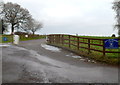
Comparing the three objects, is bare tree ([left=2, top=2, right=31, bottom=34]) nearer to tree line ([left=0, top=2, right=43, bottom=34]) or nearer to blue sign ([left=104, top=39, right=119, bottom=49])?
tree line ([left=0, top=2, right=43, bottom=34])

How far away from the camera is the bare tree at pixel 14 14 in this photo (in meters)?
41.1

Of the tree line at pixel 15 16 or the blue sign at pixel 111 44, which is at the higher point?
the tree line at pixel 15 16

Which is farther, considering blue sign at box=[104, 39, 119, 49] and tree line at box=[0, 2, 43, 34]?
tree line at box=[0, 2, 43, 34]

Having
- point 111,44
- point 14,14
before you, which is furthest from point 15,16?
point 111,44

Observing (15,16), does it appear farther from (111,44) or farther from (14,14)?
(111,44)

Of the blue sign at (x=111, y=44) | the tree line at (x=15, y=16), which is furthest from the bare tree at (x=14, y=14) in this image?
the blue sign at (x=111, y=44)

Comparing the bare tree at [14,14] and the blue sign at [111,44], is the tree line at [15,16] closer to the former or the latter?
the bare tree at [14,14]

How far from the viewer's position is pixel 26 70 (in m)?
5.61

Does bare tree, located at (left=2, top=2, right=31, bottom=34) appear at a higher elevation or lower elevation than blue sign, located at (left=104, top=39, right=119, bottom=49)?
higher

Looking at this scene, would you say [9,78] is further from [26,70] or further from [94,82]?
[94,82]

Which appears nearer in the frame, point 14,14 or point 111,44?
point 111,44

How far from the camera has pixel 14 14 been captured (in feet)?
137

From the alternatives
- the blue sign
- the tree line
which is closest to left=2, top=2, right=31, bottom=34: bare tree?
the tree line

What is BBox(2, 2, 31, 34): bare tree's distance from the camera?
41.1 metres
